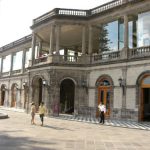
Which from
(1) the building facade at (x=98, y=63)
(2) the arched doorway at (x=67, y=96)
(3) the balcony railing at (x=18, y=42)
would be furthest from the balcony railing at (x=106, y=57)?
(3) the balcony railing at (x=18, y=42)

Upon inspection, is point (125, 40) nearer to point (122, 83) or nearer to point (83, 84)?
point (122, 83)

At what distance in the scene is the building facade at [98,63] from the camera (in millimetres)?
23969

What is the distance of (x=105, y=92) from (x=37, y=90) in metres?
8.67

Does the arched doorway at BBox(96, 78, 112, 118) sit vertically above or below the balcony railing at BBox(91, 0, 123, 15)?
below

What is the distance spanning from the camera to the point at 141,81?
76.9 ft

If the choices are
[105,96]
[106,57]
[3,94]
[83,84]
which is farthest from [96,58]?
[3,94]

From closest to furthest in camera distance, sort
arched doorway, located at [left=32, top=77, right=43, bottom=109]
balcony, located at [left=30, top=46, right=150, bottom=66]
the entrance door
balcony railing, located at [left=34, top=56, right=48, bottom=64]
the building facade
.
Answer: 1. balcony, located at [left=30, top=46, right=150, bottom=66]
2. the building facade
3. the entrance door
4. balcony railing, located at [left=34, top=56, right=48, bottom=64]
5. arched doorway, located at [left=32, top=77, right=43, bottom=109]

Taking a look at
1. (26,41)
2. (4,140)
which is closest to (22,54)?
(26,41)

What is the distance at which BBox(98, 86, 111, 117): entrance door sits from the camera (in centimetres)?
2628

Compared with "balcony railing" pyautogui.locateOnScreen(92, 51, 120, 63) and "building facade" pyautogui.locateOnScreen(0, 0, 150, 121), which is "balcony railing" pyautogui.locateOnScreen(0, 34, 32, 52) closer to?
"building facade" pyautogui.locateOnScreen(0, 0, 150, 121)

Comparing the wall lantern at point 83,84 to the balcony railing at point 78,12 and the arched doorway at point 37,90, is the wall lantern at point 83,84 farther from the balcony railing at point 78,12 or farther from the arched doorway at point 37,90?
the balcony railing at point 78,12

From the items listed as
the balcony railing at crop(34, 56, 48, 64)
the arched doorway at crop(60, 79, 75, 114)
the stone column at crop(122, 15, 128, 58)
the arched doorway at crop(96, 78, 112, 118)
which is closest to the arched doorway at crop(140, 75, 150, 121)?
the stone column at crop(122, 15, 128, 58)

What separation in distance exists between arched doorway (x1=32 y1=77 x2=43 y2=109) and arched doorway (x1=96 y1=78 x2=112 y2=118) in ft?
24.9

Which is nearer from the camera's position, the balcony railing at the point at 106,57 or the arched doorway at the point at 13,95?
the balcony railing at the point at 106,57
